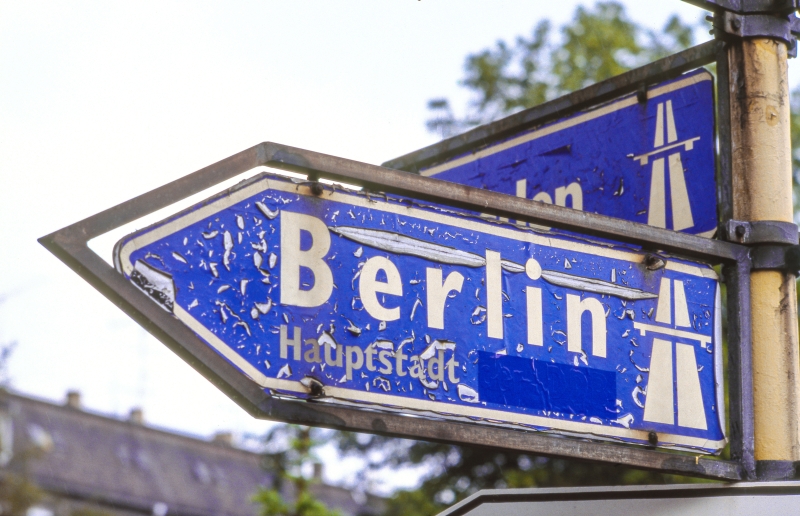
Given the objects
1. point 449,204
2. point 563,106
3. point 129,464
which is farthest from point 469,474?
point 129,464

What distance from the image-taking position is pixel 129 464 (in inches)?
1604

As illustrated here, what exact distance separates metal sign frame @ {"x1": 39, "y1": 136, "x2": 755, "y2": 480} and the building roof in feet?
109

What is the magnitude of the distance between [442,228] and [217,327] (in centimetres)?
54

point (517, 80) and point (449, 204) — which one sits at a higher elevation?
point (517, 80)

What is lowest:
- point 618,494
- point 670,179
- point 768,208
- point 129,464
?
point 618,494

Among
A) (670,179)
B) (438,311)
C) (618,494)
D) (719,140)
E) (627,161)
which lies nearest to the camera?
(438,311)

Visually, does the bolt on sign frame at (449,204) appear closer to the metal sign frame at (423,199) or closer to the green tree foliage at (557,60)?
the metal sign frame at (423,199)

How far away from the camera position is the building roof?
3831cm

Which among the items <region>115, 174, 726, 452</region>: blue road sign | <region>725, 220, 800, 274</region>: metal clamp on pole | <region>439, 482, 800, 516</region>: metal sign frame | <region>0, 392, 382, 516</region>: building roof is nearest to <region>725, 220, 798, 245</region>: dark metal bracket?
<region>725, 220, 800, 274</region>: metal clamp on pole

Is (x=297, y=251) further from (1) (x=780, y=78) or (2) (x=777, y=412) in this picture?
(1) (x=780, y=78)

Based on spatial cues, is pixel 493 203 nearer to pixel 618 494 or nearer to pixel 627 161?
pixel 618 494

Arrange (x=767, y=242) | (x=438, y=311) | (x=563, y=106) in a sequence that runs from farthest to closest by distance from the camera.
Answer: (x=563, y=106)
(x=767, y=242)
(x=438, y=311)

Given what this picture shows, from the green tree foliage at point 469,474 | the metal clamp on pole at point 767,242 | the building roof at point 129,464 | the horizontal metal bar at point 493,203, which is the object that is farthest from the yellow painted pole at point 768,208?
the building roof at point 129,464

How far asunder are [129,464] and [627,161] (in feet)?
130
